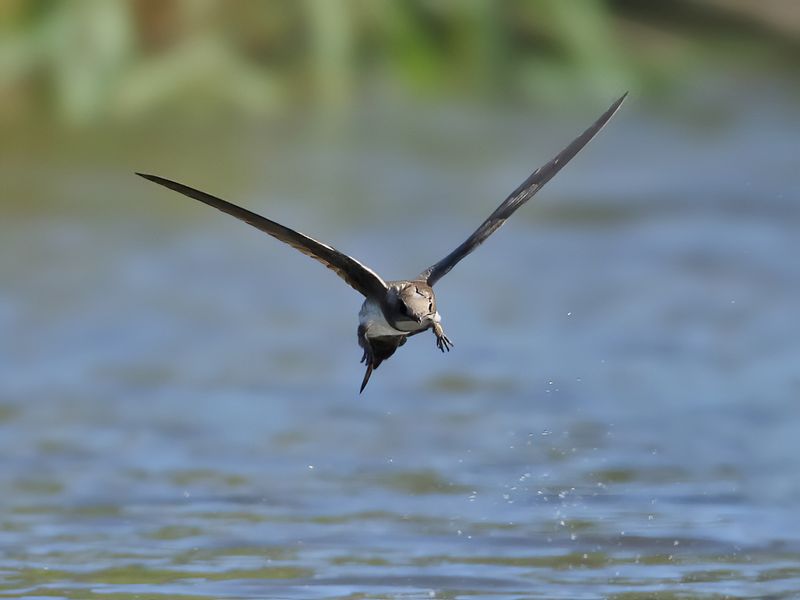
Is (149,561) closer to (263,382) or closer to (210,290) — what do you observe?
(263,382)

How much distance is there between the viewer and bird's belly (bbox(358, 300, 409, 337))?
5965 mm

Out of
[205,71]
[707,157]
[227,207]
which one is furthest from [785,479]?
[205,71]

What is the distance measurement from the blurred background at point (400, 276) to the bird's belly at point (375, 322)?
0.81 metres

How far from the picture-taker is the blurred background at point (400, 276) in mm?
6840

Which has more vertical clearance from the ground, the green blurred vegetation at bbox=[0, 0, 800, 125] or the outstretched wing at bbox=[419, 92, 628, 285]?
the green blurred vegetation at bbox=[0, 0, 800, 125]

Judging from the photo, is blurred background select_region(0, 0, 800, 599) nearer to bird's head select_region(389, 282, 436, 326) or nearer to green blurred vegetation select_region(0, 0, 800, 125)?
green blurred vegetation select_region(0, 0, 800, 125)

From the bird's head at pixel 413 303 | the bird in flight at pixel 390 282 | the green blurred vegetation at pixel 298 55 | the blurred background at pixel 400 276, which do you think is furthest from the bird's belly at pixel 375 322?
the green blurred vegetation at pixel 298 55

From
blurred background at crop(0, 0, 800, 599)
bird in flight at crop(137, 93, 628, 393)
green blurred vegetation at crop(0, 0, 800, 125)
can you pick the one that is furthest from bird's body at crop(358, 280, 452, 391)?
green blurred vegetation at crop(0, 0, 800, 125)

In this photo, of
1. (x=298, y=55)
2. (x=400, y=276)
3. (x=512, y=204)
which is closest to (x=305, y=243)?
(x=512, y=204)

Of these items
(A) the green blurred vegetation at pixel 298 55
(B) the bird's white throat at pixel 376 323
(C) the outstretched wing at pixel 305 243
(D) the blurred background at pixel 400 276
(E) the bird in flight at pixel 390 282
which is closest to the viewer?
(C) the outstretched wing at pixel 305 243

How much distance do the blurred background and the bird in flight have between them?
81 cm

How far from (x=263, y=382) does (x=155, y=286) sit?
2.23 metres

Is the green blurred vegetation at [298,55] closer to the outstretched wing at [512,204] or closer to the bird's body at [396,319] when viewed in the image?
the outstretched wing at [512,204]

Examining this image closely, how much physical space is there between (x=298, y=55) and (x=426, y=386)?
646 centimetres
